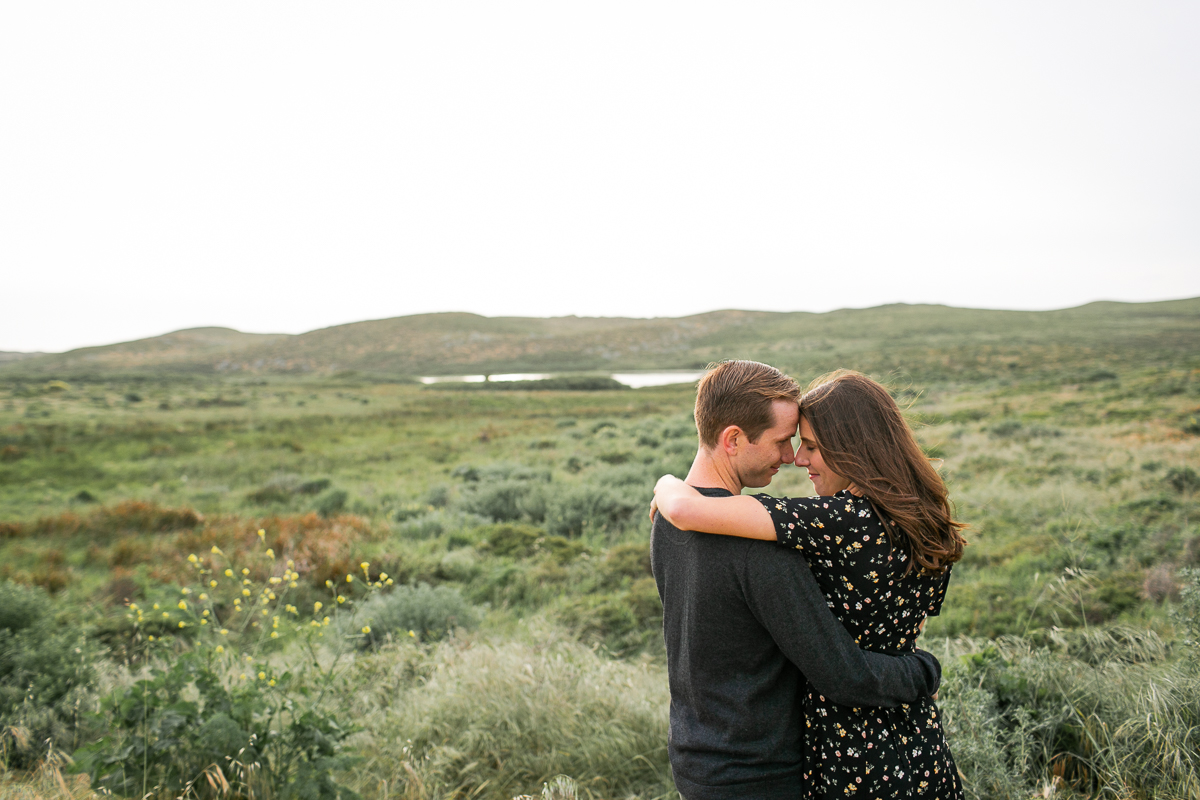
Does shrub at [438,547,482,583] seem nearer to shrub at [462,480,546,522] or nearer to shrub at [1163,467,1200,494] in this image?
shrub at [462,480,546,522]

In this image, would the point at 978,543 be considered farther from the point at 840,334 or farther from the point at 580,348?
the point at 580,348

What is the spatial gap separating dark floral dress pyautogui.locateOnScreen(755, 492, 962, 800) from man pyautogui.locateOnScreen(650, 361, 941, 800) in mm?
67

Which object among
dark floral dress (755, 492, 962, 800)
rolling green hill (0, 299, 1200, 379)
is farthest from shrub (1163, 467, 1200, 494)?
rolling green hill (0, 299, 1200, 379)

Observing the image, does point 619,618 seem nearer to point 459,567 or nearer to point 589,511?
point 459,567

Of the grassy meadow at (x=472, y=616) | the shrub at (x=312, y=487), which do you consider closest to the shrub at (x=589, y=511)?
the grassy meadow at (x=472, y=616)

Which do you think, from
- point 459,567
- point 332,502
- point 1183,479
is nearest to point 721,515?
point 459,567

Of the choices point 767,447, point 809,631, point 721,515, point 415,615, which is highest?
point 767,447

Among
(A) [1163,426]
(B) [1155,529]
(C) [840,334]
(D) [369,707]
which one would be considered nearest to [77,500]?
(D) [369,707]

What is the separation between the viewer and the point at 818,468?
6.20 feet

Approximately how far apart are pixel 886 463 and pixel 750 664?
0.68 meters

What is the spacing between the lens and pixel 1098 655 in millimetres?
3627

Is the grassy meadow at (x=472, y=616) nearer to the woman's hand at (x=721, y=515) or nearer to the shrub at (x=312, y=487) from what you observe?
the shrub at (x=312, y=487)

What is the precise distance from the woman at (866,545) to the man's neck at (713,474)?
0.24ft

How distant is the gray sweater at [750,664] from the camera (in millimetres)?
1518
